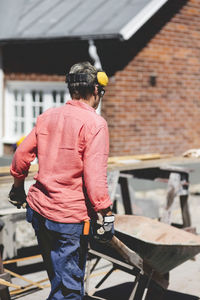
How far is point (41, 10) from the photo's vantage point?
468 inches

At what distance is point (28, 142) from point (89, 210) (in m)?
0.66

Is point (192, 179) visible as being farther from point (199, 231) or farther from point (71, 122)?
point (71, 122)

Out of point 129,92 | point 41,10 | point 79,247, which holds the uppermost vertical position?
point 41,10


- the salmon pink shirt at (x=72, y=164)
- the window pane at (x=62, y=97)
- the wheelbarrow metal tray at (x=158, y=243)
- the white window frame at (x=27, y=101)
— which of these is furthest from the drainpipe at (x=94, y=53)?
the salmon pink shirt at (x=72, y=164)

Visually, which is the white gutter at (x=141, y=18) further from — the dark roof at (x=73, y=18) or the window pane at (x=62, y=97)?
the window pane at (x=62, y=97)

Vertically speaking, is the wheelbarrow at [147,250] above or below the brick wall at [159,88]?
below

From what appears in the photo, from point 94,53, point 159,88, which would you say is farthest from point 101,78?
point 159,88

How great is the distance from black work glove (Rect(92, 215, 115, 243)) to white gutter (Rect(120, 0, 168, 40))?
21.7 ft

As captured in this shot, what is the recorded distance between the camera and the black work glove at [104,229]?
357cm

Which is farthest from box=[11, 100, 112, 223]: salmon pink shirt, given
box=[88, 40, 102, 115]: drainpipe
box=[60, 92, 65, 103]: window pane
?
box=[60, 92, 65, 103]: window pane

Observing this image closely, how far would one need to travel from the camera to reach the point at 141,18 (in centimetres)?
1007

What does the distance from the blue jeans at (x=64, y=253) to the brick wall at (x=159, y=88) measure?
270 inches

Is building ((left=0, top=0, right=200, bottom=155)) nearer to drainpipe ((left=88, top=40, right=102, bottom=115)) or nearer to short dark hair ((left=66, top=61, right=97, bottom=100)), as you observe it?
drainpipe ((left=88, top=40, right=102, bottom=115))

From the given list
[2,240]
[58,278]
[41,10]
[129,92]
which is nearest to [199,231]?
[2,240]
